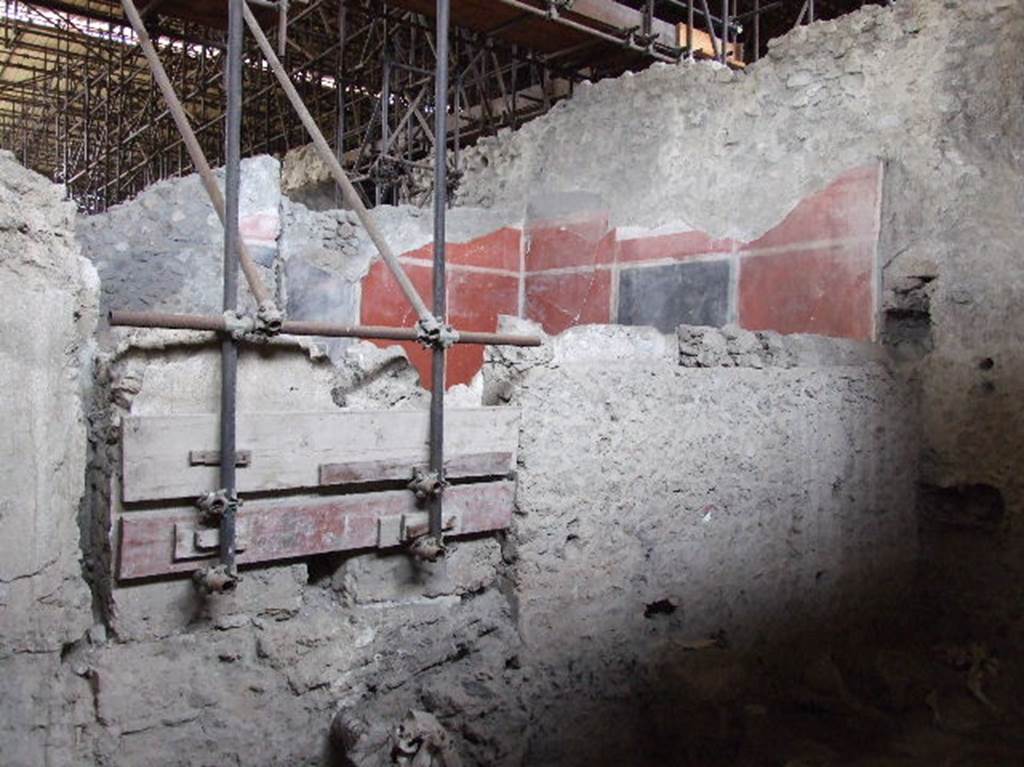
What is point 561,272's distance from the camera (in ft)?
24.2

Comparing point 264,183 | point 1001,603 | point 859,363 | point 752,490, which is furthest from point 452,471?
point 264,183

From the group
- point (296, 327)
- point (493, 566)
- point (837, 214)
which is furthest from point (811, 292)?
point (296, 327)

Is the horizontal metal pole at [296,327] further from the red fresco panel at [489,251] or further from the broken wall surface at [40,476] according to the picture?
the red fresco panel at [489,251]

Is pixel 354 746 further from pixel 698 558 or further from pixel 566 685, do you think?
pixel 698 558

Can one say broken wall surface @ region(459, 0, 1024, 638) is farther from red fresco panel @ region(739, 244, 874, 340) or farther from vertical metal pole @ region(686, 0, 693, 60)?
vertical metal pole @ region(686, 0, 693, 60)

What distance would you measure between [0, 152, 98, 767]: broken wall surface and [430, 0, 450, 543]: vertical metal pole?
38.6 inches

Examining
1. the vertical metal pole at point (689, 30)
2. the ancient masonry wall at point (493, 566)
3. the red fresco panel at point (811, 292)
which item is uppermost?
the vertical metal pole at point (689, 30)

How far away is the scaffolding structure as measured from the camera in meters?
6.98

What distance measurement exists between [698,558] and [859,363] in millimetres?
1709

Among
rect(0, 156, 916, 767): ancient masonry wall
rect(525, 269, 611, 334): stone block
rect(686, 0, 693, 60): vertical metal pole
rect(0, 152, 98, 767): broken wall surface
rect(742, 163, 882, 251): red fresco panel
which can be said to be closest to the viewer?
rect(0, 152, 98, 767): broken wall surface

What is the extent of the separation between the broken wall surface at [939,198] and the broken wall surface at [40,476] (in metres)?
4.26

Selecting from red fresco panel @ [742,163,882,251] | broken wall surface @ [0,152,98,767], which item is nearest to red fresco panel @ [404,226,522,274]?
red fresco panel @ [742,163,882,251]

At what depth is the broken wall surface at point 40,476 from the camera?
2002 mm

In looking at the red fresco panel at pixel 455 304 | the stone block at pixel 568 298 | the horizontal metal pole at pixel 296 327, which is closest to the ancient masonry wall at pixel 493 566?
the horizontal metal pole at pixel 296 327
